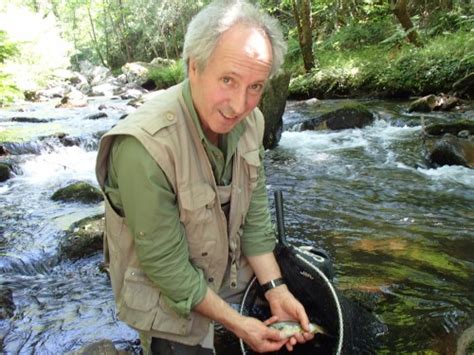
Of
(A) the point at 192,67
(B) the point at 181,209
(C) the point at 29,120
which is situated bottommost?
(C) the point at 29,120

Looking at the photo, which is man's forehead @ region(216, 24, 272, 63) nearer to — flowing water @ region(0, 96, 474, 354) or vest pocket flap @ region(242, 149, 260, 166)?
vest pocket flap @ region(242, 149, 260, 166)

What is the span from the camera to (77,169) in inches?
363

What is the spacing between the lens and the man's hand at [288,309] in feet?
7.33

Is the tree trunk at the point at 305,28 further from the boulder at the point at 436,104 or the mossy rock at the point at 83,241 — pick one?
the mossy rock at the point at 83,241

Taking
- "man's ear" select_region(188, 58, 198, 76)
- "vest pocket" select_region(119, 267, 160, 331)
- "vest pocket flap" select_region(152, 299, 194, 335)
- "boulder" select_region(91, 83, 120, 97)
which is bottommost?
"boulder" select_region(91, 83, 120, 97)

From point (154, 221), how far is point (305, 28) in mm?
14897

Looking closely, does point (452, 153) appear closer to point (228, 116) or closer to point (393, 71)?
point (228, 116)

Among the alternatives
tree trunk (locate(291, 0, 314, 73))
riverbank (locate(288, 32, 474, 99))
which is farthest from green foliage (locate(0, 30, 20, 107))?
tree trunk (locate(291, 0, 314, 73))

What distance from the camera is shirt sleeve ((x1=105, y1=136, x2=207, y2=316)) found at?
6.24 feet

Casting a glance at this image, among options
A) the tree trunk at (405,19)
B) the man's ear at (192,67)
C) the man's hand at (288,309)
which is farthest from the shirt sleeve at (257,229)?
the tree trunk at (405,19)

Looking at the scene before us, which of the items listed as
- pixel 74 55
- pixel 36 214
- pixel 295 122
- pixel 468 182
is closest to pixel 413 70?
pixel 295 122

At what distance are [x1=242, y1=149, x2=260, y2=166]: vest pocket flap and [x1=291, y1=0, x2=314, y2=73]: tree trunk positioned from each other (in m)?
14.0

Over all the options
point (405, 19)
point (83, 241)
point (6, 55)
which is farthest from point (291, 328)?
point (405, 19)

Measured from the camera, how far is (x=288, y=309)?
239 cm
